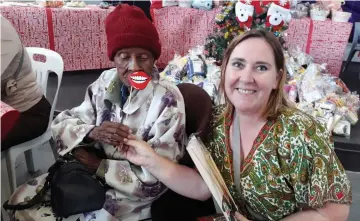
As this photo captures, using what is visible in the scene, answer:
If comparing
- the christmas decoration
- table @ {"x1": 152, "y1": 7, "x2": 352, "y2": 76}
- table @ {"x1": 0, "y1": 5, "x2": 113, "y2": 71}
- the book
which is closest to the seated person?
the book

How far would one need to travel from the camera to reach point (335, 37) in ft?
11.6

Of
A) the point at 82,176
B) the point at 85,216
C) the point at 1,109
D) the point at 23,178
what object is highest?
the point at 1,109

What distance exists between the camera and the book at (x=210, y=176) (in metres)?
0.96

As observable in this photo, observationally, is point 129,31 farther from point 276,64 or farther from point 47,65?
point 47,65

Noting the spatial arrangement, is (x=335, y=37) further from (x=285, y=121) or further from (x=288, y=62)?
(x=285, y=121)

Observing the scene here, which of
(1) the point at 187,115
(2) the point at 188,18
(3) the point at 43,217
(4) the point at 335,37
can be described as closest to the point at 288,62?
(4) the point at 335,37

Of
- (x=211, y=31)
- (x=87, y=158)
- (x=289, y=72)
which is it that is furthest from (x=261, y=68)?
(x=211, y=31)

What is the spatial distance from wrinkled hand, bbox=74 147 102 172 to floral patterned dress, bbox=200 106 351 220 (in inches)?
15.4

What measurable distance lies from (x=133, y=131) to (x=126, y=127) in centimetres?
10

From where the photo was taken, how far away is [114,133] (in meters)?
1.07

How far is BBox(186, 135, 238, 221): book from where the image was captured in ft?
3.16

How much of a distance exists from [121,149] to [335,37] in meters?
3.11

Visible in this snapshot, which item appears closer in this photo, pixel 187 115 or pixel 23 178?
pixel 187 115

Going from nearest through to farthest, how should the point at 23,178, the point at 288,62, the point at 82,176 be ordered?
1. the point at 82,176
2. the point at 23,178
3. the point at 288,62
